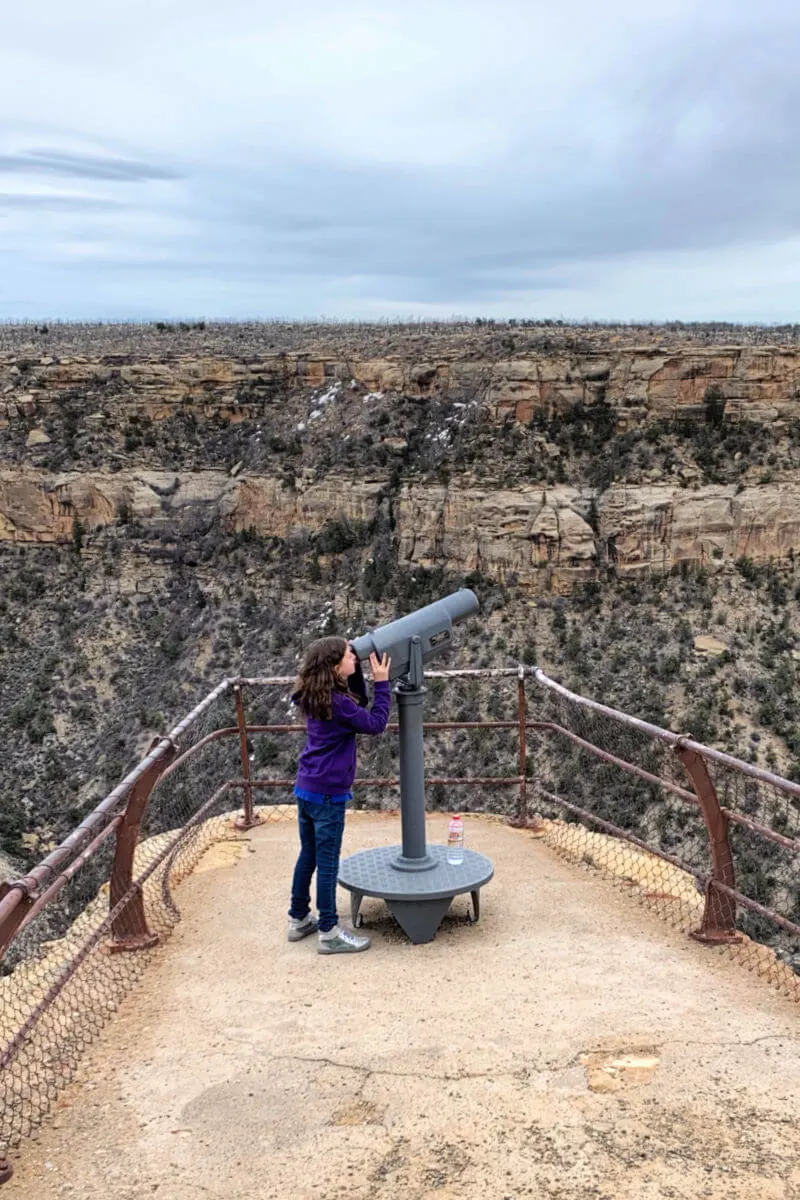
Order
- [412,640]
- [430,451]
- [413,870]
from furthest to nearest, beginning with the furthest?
1. [430,451]
2. [413,870]
3. [412,640]

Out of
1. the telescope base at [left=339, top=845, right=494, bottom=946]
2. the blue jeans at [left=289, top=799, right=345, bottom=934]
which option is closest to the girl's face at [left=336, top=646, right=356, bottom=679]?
the blue jeans at [left=289, top=799, right=345, bottom=934]

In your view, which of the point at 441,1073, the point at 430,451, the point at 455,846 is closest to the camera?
the point at 441,1073

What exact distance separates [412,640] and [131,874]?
2.12 meters

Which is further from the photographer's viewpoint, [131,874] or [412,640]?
[412,640]

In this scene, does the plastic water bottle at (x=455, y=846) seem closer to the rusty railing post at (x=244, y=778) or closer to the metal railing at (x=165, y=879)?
the metal railing at (x=165, y=879)

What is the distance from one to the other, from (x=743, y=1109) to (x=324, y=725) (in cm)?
282

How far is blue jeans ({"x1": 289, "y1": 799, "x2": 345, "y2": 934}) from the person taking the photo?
18.8ft

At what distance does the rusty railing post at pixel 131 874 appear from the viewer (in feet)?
18.2

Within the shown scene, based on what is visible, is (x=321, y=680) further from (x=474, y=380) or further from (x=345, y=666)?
(x=474, y=380)

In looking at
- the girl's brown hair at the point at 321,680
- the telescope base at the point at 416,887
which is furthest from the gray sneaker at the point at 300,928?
the girl's brown hair at the point at 321,680

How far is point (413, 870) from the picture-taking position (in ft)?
20.1

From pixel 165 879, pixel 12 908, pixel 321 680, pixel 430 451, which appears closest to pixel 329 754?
pixel 321 680

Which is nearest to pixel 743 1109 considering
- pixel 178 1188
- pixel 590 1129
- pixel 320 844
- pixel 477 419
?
pixel 590 1129

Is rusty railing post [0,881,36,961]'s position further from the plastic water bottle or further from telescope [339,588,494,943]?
the plastic water bottle
